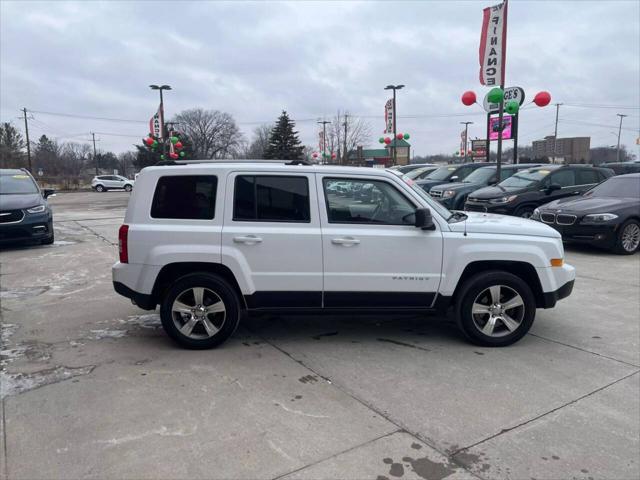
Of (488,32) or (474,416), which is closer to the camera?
(474,416)

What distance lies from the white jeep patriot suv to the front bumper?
22.9 ft

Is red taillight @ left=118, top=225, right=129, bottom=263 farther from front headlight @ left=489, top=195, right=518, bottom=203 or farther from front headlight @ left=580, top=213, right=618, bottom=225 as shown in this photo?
front headlight @ left=489, top=195, right=518, bottom=203

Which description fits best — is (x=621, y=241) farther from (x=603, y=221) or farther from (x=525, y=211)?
(x=525, y=211)

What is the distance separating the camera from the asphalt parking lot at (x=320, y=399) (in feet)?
9.46

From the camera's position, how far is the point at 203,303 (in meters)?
4.59

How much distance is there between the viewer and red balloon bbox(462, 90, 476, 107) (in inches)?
771

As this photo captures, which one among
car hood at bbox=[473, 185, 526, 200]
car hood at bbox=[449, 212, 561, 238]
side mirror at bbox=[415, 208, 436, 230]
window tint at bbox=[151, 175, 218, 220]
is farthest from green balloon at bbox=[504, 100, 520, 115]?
window tint at bbox=[151, 175, 218, 220]

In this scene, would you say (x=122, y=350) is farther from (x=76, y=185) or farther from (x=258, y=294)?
(x=76, y=185)

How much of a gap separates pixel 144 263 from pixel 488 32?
13.8 metres

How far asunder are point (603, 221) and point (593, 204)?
1.86 feet

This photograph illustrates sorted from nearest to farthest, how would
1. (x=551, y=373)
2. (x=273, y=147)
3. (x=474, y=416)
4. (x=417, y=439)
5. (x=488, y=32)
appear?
(x=417, y=439), (x=474, y=416), (x=551, y=373), (x=488, y=32), (x=273, y=147)

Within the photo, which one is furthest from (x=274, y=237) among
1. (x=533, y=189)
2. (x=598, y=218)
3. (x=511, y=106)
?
(x=511, y=106)

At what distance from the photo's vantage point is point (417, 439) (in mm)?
3125

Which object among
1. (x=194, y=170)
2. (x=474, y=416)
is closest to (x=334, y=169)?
(x=194, y=170)
